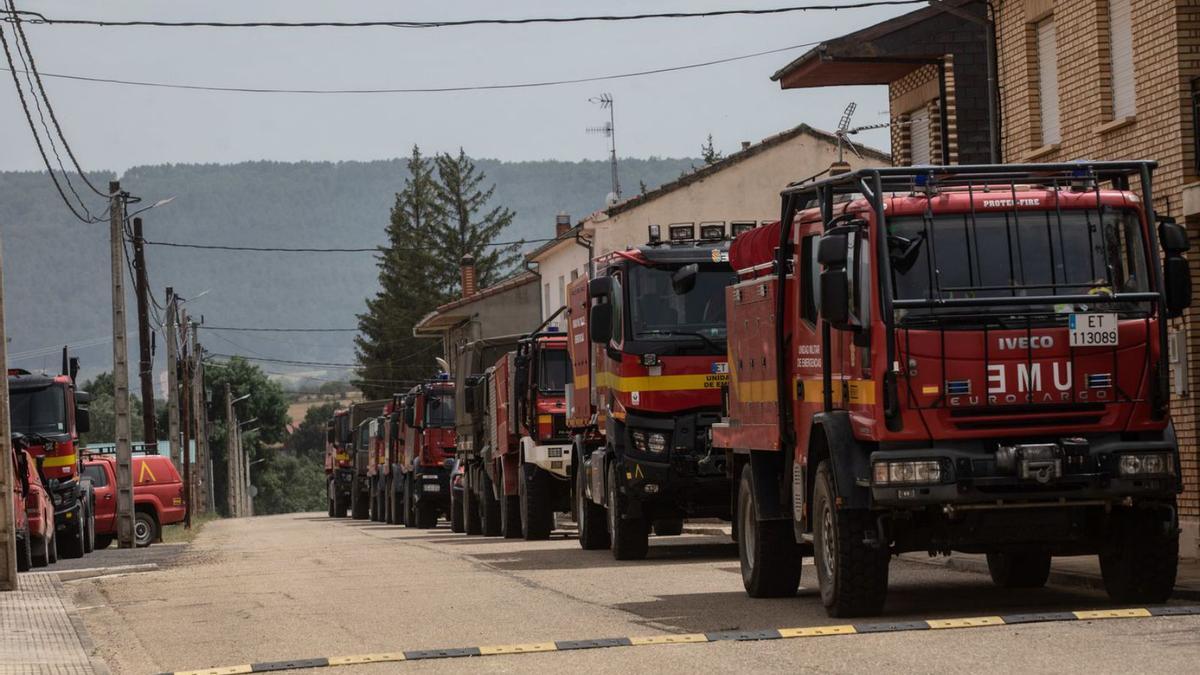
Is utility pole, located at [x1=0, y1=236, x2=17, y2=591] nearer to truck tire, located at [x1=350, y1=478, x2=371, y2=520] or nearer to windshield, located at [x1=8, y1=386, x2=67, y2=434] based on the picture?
windshield, located at [x1=8, y1=386, x2=67, y2=434]

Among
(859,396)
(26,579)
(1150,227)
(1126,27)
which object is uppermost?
(1126,27)

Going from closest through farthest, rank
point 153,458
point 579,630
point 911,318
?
point 911,318 → point 579,630 → point 153,458

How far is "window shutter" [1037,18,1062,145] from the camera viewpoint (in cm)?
2272

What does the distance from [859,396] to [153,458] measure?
32.3 meters

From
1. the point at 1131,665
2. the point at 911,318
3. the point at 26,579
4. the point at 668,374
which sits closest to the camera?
the point at 1131,665

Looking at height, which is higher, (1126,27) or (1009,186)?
→ (1126,27)

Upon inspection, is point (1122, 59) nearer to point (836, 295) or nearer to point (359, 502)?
point (836, 295)

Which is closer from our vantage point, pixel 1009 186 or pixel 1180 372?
pixel 1009 186

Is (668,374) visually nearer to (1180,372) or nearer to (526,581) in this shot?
(526,581)

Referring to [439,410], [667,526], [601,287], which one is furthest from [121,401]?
[601,287]

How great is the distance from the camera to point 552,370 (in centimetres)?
2858

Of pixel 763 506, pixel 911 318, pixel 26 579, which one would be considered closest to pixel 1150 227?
pixel 911 318

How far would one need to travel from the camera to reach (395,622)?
14711 mm

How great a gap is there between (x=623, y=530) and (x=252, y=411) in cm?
11728
